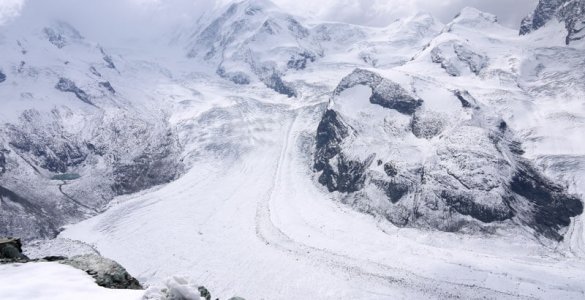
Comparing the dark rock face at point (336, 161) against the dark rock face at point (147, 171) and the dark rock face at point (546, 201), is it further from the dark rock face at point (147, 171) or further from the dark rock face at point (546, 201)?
the dark rock face at point (147, 171)

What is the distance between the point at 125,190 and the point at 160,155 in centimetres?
2274

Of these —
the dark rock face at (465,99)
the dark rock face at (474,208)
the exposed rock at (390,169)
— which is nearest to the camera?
the dark rock face at (474,208)

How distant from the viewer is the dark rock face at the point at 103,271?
917 inches

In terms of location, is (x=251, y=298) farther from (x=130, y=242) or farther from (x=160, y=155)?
(x=160, y=155)

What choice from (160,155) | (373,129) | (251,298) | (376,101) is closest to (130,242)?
(251,298)

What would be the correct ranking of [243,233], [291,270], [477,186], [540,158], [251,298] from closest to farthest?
[251,298], [291,270], [243,233], [477,186], [540,158]

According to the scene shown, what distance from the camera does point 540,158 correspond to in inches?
5330

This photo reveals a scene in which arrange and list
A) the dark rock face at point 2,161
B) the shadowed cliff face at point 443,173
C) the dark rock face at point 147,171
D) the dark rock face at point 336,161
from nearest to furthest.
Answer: the shadowed cliff face at point 443,173 < the dark rock face at point 336,161 < the dark rock face at point 2,161 < the dark rock face at point 147,171

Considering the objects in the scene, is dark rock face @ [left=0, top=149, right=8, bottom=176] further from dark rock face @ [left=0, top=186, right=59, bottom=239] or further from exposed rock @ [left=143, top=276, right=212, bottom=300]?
exposed rock @ [left=143, top=276, right=212, bottom=300]

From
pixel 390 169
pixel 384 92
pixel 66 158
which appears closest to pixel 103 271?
pixel 390 169

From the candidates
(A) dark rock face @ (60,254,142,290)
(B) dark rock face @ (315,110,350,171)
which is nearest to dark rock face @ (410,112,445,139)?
(B) dark rock face @ (315,110,350,171)

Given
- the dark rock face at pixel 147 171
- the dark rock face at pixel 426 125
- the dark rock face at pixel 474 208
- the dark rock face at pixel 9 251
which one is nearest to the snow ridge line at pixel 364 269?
the dark rock face at pixel 474 208

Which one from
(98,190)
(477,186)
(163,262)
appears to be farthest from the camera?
(98,190)

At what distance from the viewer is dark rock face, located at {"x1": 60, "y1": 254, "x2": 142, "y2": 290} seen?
2330 cm
